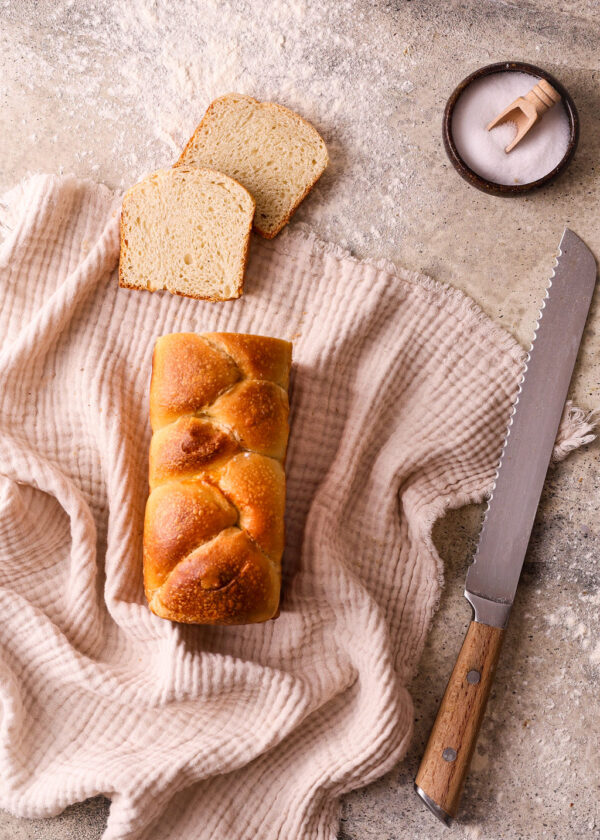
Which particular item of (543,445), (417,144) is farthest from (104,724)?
(417,144)

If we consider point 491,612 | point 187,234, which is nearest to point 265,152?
point 187,234

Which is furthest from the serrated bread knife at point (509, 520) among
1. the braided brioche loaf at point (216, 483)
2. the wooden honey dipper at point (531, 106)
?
the braided brioche loaf at point (216, 483)

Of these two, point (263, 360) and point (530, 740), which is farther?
point (530, 740)

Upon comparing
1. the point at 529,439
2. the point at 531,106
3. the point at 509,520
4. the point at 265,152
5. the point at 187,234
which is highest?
the point at 531,106

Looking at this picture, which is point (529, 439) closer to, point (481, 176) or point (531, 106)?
point (481, 176)

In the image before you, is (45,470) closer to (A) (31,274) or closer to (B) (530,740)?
(A) (31,274)

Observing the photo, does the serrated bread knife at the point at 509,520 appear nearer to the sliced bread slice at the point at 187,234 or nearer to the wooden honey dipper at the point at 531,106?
the wooden honey dipper at the point at 531,106

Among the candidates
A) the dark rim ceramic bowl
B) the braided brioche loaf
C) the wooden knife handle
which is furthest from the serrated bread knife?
the braided brioche loaf
